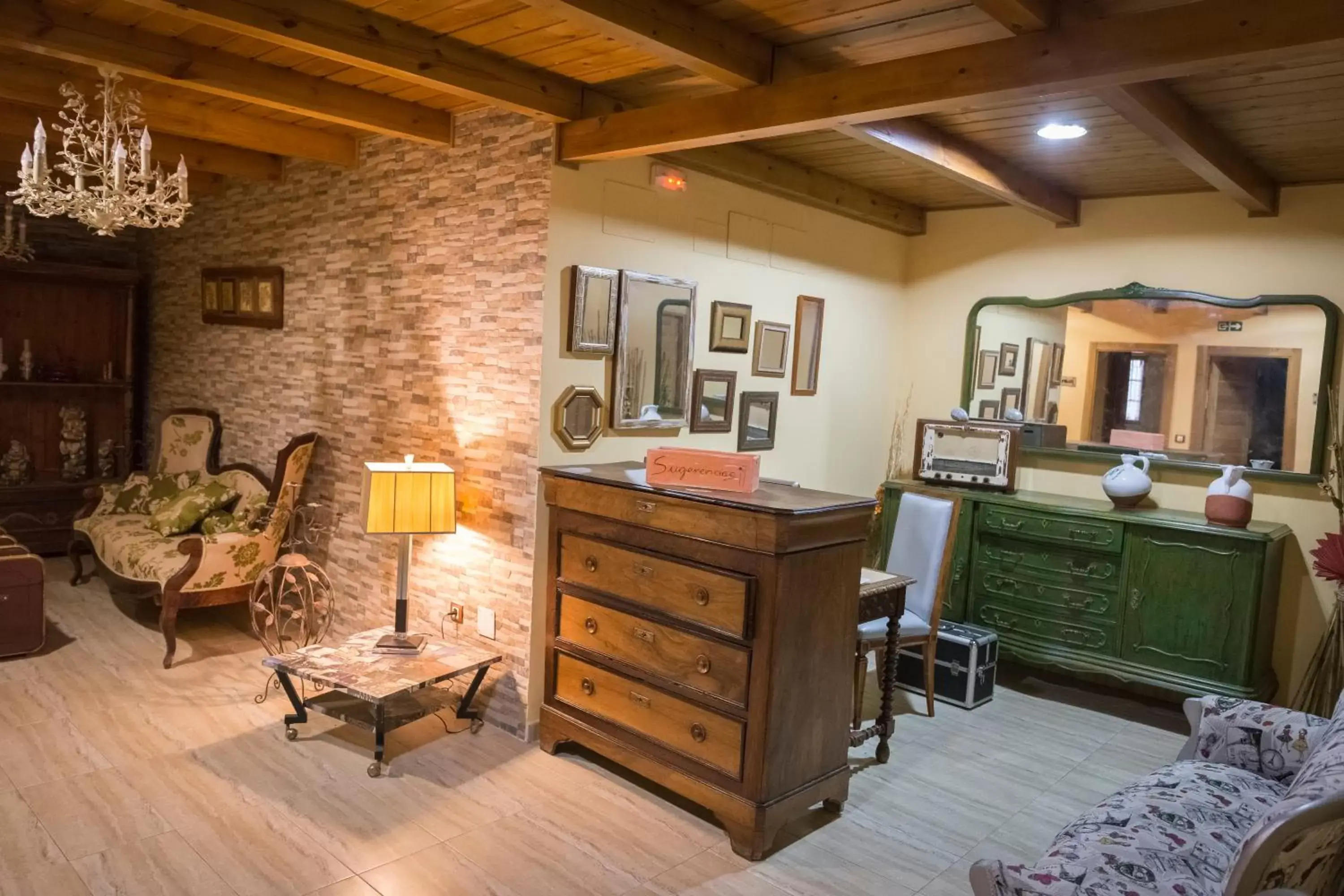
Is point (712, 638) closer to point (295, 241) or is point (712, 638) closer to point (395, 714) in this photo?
point (395, 714)

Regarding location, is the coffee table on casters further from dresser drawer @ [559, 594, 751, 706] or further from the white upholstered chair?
the white upholstered chair

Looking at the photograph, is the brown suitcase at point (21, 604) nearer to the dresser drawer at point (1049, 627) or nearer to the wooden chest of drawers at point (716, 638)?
the wooden chest of drawers at point (716, 638)

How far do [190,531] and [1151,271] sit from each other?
5.04m

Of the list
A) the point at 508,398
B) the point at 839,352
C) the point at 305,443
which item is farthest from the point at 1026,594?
the point at 305,443

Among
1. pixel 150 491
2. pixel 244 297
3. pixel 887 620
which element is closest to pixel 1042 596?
pixel 887 620

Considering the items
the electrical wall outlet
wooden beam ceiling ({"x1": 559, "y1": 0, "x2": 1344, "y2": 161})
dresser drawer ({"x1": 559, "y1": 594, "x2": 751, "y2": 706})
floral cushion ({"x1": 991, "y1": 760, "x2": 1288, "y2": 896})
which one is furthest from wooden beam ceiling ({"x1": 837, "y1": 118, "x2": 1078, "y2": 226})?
the electrical wall outlet

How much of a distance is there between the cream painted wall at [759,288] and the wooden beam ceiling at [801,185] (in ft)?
0.19

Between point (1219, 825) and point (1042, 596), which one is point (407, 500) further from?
point (1042, 596)

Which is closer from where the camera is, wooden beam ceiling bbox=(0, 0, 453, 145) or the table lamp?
wooden beam ceiling bbox=(0, 0, 453, 145)

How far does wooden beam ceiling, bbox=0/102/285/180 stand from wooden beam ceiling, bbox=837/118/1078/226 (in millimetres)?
3110

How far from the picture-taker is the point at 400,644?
3.45 metres

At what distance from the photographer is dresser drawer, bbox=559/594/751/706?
2.76m

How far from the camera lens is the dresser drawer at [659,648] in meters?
2.76

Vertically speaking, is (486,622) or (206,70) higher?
(206,70)
